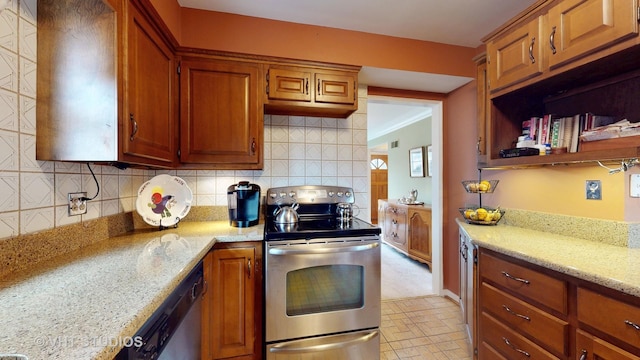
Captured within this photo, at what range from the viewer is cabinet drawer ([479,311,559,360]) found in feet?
3.90

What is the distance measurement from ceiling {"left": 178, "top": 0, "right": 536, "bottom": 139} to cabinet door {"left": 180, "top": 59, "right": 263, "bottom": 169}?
1.40 feet

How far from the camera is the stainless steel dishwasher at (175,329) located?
732 millimetres

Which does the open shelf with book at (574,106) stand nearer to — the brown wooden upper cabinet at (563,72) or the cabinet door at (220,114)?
the brown wooden upper cabinet at (563,72)

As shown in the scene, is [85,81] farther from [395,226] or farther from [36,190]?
[395,226]

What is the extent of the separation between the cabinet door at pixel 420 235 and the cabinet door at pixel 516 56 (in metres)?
2.05

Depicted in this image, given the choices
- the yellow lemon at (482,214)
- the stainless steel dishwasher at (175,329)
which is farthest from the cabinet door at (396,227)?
the stainless steel dishwasher at (175,329)

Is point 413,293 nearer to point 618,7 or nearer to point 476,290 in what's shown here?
point 476,290

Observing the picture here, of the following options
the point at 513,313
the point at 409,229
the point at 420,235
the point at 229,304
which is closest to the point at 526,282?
the point at 513,313

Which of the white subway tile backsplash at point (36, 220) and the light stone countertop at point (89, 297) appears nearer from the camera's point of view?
the light stone countertop at point (89, 297)

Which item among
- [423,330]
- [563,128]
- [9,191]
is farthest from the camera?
[423,330]

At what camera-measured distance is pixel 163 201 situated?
1.79m

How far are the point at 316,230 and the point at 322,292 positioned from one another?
15.3 inches

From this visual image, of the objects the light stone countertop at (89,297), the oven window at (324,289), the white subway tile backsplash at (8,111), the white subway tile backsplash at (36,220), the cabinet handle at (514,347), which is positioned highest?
the white subway tile backsplash at (8,111)

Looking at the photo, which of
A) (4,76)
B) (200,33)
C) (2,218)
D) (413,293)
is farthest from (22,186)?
(413,293)
